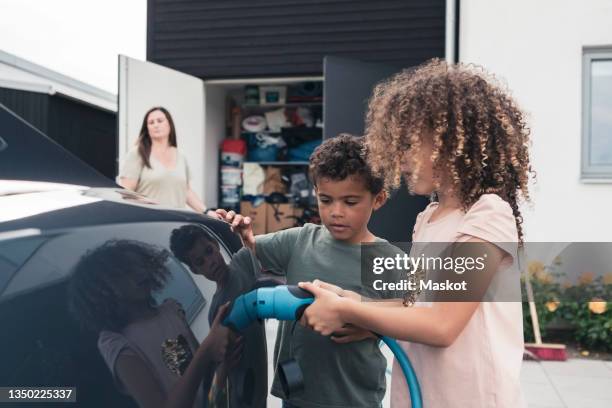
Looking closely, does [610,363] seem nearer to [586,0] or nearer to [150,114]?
[586,0]

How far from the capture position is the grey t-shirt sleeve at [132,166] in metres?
4.75

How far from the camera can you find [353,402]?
1510 millimetres

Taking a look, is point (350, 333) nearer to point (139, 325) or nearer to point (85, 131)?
point (139, 325)

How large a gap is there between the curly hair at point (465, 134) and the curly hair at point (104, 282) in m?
0.62

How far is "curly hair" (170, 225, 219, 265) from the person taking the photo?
889 mm

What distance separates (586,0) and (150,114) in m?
3.78

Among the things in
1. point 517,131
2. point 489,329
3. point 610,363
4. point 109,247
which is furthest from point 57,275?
point 610,363

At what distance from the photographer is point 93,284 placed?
74 cm

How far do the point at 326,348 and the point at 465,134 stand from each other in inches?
24.2

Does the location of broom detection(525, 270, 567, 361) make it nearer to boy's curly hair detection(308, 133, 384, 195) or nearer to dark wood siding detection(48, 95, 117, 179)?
boy's curly hair detection(308, 133, 384, 195)

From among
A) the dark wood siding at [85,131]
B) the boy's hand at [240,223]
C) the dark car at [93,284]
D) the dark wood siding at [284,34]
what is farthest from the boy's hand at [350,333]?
the dark wood siding at [85,131]

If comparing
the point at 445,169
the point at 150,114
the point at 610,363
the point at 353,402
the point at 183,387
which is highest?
the point at 150,114

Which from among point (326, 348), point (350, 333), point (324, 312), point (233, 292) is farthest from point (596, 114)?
point (233, 292)

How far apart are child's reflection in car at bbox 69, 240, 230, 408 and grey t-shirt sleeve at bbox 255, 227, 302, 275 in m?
0.81
